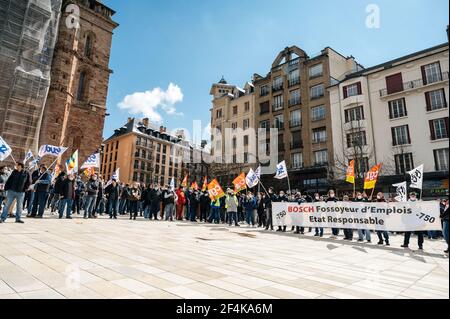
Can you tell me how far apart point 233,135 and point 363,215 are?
36.9 metres

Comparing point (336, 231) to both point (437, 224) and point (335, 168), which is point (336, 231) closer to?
point (437, 224)

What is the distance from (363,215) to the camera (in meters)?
10.9

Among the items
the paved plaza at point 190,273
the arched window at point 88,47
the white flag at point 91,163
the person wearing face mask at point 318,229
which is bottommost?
the paved plaza at point 190,273

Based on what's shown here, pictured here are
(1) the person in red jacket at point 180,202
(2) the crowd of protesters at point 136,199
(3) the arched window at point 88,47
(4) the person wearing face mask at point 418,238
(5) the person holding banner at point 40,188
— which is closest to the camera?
(4) the person wearing face mask at point 418,238

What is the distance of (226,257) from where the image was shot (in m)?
6.05

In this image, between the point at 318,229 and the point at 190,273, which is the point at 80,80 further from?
the point at 190,273

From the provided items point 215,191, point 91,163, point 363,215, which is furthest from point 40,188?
point 363,215

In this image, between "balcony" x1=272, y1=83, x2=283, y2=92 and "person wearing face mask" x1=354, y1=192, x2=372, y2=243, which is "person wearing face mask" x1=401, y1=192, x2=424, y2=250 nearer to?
"person wearing face mask" x1=354, y1=192, x2=372, y2=243

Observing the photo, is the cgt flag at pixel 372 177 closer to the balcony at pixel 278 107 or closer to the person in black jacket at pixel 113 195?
the person in black jacket at pixel 113 195

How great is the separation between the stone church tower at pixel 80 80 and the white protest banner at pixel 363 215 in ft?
83.7

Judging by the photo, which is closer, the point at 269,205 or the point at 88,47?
the point at 269,205

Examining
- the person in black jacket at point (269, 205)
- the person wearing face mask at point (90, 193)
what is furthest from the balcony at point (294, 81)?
the person wearing face mask at point (90, 193)

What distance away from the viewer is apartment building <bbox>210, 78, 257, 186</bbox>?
43.3 meters

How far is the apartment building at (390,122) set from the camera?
77.8ft
